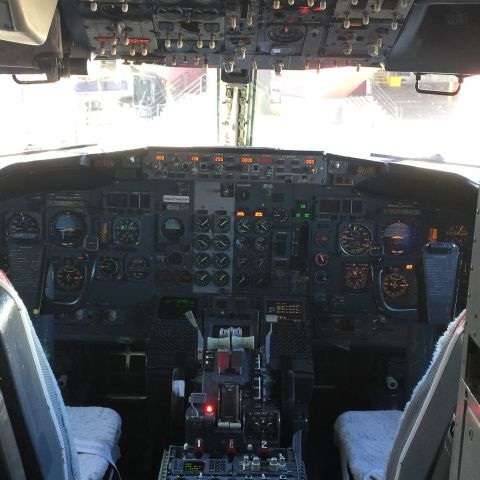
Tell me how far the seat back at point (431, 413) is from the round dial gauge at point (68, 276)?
338 centimetres

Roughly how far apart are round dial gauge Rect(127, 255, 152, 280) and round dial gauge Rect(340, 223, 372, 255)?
160cm

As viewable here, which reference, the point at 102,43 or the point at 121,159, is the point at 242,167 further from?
the point at 102,43

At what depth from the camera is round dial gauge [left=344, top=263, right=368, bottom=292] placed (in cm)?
471

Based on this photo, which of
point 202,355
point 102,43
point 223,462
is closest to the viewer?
point 102,43

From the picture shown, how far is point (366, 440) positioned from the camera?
3.06 meters

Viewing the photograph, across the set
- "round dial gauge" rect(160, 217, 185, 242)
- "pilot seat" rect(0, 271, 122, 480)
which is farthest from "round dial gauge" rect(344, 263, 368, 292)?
"pilot seat" rect(0, 271, 122, 480)

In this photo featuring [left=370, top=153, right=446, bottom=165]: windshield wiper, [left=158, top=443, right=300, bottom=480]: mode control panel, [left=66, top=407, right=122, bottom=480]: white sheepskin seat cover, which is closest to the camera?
[left=66, top=407, right=122, bottom=480]: white sheepskin seat cover

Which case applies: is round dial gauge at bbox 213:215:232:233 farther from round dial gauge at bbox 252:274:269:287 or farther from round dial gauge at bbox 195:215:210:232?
round dial gauge at bbox 252:274:269:287

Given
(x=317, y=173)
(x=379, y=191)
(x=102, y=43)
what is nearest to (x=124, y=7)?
(x=102, y=43)

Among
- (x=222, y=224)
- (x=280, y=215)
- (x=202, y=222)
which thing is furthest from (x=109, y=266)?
(x=280, y=215)

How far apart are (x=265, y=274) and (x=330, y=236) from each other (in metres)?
0.62

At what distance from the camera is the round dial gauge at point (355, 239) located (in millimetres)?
4664

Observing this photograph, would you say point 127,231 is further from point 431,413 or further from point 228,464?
point 431,413

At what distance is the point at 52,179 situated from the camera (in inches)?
176
